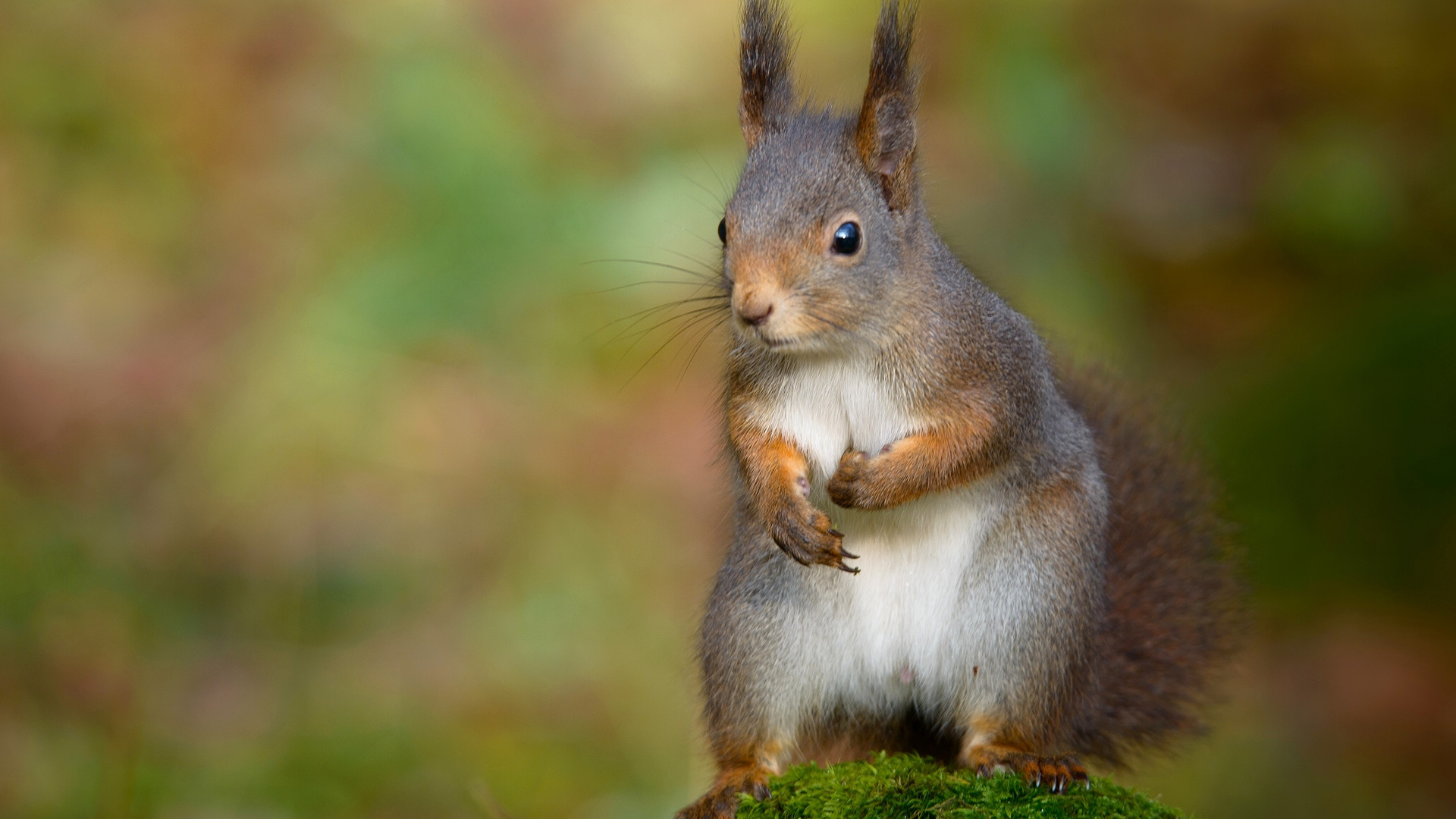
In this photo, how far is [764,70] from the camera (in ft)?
6.46

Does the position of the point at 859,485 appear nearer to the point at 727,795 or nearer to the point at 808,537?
the point at 808,537

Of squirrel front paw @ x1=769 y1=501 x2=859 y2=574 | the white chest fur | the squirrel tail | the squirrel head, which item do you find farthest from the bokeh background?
the squirrel head

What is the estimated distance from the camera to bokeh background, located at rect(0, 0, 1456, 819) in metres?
3.28

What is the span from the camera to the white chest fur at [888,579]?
193 centimetres

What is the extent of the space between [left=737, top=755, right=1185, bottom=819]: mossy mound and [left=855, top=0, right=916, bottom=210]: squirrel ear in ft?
2.63

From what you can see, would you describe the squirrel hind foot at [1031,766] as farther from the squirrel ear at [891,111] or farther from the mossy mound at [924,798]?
the squirrel ear at [891,111]

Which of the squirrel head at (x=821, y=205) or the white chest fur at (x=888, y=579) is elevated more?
the squirrel head at (x=821, y=205)

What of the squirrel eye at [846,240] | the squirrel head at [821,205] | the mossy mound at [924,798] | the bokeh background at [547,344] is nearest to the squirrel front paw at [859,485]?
the squirrel head at [821,205]

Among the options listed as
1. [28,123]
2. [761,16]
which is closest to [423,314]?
[28,123]

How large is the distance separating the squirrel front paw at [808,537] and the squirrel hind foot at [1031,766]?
38cm

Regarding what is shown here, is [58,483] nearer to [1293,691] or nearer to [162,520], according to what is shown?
[162,520]

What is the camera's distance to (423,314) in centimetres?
365

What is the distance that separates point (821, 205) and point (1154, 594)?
1.02 meters

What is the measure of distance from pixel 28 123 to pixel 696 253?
1.93 metres
